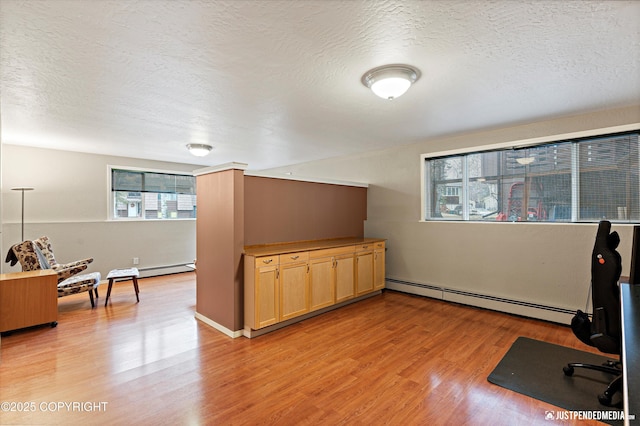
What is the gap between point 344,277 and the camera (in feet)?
14.0

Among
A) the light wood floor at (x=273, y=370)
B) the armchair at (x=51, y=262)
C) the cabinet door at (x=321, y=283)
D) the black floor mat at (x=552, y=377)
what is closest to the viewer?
the light wood floor at (x=273, y=370)

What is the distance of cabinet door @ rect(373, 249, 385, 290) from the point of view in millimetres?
4797

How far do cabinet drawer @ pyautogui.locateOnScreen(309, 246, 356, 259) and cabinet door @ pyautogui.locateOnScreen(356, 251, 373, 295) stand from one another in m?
0.21

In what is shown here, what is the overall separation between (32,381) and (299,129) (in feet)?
12.3

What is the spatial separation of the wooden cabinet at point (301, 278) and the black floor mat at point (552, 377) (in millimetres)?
2061

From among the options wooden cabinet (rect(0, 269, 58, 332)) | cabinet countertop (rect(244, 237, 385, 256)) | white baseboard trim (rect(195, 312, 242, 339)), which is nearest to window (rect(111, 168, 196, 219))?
wooden cabinet (rect(0, 269, 58, 332))

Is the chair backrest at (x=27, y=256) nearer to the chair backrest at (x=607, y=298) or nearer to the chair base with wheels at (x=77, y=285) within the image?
the chair base with wheels at (x=77, y=285)

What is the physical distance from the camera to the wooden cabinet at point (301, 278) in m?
3.28

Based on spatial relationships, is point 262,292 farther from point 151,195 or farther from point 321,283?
point 151,195

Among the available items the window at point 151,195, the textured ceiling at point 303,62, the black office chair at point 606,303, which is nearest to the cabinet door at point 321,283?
the textured ceiling at point 303,62

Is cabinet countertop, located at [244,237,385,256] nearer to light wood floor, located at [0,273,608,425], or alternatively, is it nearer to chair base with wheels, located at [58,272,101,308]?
light wood floor, located at [0,273,608,425]

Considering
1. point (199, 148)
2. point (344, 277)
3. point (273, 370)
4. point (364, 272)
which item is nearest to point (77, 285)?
point (199, 148)

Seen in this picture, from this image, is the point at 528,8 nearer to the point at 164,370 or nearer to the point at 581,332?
the point at 581,332

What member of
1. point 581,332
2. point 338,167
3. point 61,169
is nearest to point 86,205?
point 61,169
